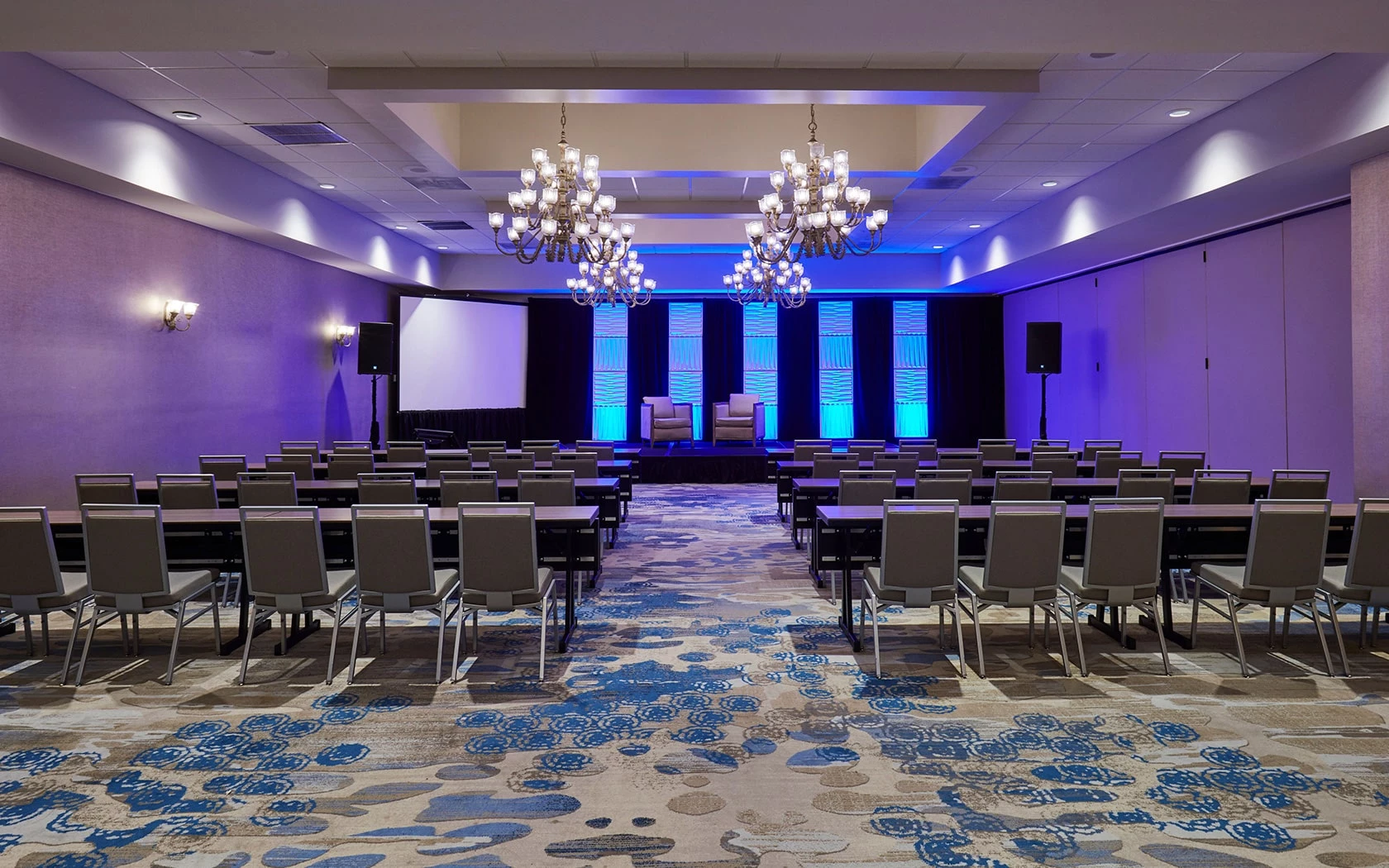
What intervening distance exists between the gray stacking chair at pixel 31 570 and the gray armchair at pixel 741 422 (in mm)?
12149

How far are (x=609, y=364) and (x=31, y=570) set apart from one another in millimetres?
14062

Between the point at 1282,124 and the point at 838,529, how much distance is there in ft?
16.6

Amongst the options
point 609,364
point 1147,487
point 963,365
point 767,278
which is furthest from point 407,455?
point 963,365

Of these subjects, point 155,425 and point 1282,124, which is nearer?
point 1282,124

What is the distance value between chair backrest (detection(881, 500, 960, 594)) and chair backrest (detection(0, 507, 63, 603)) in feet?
14.0

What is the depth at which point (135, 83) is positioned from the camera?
6.95 m

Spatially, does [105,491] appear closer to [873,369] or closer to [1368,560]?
[1368,560]

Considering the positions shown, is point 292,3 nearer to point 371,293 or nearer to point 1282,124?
point 1282,124

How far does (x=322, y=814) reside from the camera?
116 inches

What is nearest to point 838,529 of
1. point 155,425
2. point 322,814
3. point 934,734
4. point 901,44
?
point 934,734

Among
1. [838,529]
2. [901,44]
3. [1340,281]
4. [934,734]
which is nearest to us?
[934,734]

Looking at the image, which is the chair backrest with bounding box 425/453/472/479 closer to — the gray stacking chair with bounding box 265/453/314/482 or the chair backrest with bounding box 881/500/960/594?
the gray stacking chair with bounding box 265/453/314/482

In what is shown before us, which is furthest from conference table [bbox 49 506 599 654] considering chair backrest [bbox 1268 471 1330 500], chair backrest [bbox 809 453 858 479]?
chair backrest [bbox 1268 471 1330 500]

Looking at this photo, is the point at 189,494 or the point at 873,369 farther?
the point at 873,369
